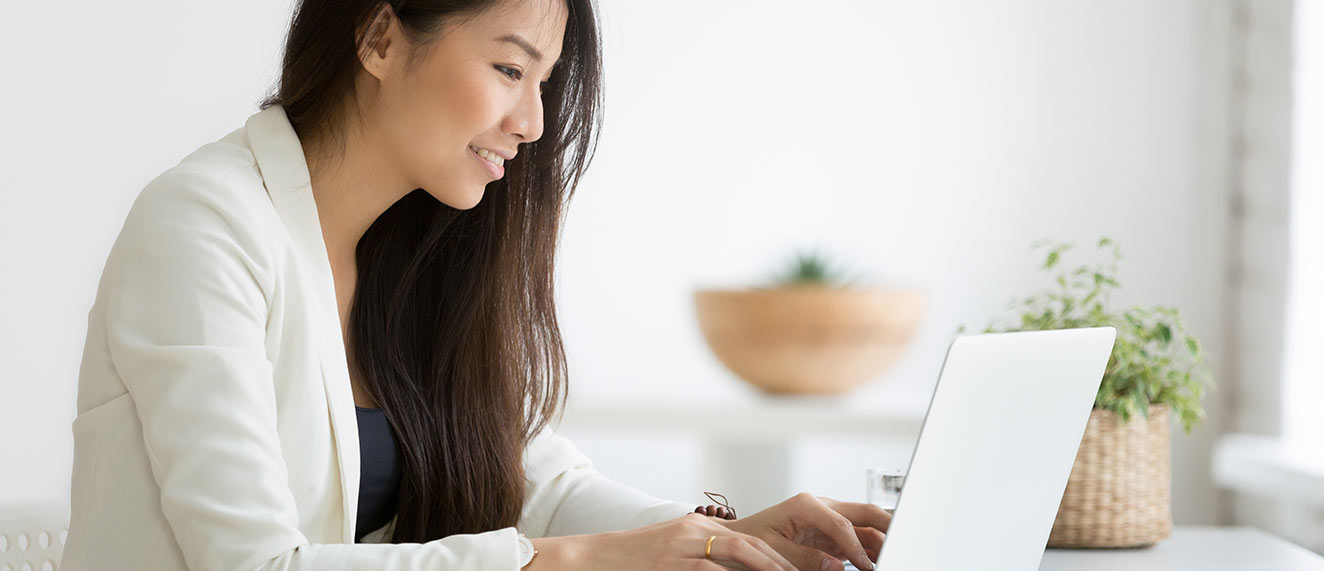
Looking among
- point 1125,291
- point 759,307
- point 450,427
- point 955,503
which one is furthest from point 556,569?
point 1125,291

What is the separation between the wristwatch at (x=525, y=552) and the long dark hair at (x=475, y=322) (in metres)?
0.40

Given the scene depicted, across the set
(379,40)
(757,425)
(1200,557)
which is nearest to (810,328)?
(757,425)

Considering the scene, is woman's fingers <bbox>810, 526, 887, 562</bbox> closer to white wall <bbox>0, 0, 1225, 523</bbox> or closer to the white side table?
the white side table

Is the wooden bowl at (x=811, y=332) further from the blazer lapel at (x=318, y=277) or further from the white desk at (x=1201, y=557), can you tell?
the blazer lapel at (x=318, y=277)

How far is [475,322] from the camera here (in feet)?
4.66

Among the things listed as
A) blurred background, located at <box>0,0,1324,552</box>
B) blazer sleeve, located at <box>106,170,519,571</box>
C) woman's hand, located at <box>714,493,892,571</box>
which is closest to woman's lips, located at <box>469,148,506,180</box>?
blazer sleeve, located at <box>106,170,519,571</box>

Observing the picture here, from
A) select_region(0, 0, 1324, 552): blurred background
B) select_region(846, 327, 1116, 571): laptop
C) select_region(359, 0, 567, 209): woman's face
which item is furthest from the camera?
select_region(0, 0, 1324, 552): blurred background

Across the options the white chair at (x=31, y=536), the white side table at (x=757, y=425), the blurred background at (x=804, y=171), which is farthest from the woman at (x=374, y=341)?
the blurred background at (x=804, y=171)

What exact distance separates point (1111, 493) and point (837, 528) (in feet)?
2.25

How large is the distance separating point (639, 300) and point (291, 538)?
1491mm

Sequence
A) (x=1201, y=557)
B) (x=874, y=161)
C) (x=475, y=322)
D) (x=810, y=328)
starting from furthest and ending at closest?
(x=874, y=161) → (x=810, y=328) → (x=1201, y=557) → (x=475, y=322)

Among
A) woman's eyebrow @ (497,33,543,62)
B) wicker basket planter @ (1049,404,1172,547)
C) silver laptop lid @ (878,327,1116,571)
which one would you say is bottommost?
wicker basket planter @ (1049,404,1172,547)

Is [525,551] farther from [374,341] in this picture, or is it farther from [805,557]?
[374,341]

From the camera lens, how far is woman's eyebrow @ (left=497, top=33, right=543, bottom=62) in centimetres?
120
